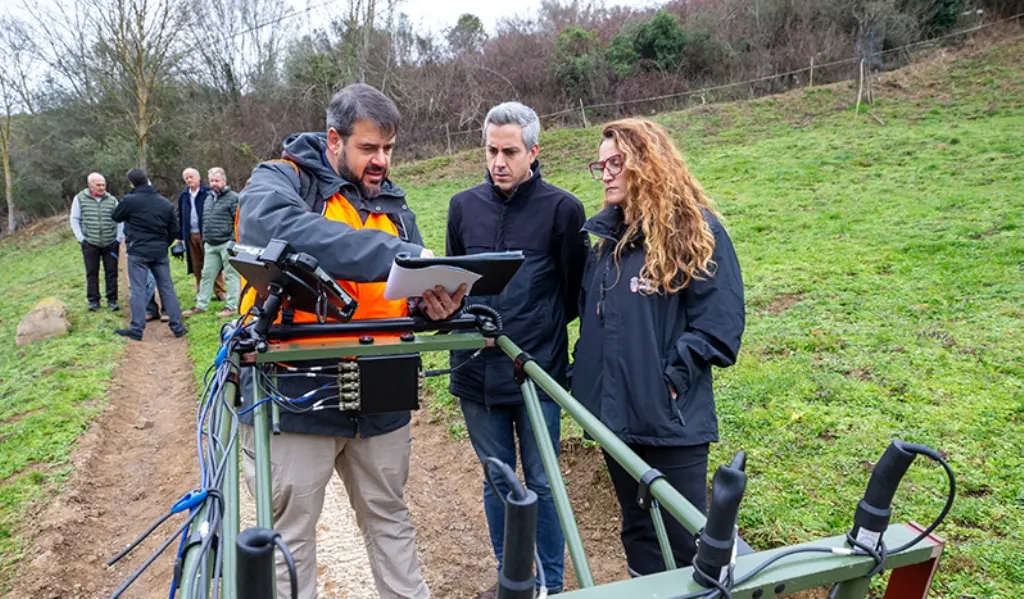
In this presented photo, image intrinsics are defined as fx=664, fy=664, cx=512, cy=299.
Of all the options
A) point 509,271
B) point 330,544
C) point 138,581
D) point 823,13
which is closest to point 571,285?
point 509,271

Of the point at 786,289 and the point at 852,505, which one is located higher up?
the point at 786,289

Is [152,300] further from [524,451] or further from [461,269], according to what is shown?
[461,269]

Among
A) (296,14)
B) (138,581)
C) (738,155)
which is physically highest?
(296,14)

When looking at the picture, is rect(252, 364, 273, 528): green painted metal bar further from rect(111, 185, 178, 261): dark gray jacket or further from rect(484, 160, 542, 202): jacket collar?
rect(111, 185, 178, 261): dark gray jacket

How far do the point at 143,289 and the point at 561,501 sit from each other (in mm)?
8390

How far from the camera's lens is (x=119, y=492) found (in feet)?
16.3

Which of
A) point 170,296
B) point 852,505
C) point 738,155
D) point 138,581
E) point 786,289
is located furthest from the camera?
point 738,155

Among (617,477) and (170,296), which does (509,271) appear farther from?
(170,296)

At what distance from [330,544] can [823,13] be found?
26628 millimetres

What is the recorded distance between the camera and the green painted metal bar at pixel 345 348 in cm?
223

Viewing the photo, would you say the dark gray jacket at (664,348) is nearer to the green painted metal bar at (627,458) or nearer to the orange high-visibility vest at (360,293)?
the green painted metal bar at (627,458)

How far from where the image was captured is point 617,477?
8.54ft

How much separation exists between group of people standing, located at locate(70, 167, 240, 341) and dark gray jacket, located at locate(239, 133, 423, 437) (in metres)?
Result: 5.87

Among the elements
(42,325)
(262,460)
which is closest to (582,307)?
(262,460)
